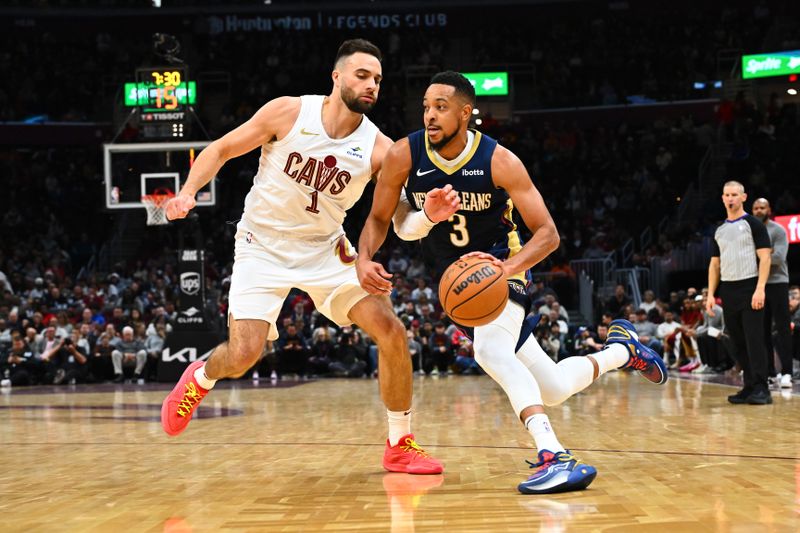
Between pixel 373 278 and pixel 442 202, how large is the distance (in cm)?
54

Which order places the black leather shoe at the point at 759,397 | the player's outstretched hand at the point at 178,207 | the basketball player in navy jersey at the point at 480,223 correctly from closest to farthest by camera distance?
1. the basketball player in navy jersey at the point at 480,223
2. the player's outstretched hand at the point at 178,207
3. the black leather shoe at the point at 759,397

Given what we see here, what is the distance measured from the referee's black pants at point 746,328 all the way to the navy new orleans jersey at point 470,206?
13.5 ft

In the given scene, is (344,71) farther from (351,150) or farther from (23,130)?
(23,130)

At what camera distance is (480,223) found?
4.60 metres

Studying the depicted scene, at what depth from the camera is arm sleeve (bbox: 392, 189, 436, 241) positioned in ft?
14.5

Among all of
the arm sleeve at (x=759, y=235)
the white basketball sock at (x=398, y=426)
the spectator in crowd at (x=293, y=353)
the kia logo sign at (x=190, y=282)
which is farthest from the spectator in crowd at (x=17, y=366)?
the white basketball sock at (x=398, y=426)

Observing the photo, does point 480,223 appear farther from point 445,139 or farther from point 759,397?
point 759,397

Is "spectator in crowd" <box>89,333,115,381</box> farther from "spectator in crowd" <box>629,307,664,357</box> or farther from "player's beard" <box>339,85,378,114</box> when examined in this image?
"player's beard" <box>339,85,378,114</box>

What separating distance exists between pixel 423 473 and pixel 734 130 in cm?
1950

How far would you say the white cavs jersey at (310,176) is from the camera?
4902 millimetres

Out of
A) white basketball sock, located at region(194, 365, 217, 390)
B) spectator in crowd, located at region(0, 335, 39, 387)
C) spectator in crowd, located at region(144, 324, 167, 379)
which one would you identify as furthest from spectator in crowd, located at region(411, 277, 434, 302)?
white basketball sock, located at region(194, 365, 217, 390)

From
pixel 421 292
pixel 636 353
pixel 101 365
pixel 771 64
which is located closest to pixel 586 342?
pixel 421 292

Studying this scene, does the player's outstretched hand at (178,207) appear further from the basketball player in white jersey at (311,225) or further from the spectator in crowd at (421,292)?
the spectator in crowd at (421,292)

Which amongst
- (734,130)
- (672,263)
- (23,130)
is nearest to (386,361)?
(672,263)
